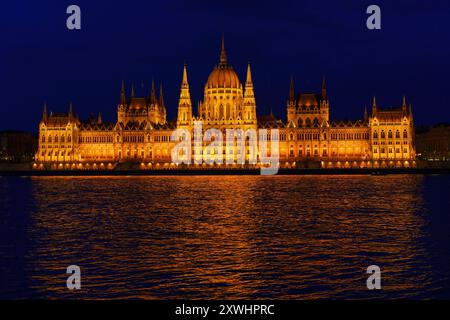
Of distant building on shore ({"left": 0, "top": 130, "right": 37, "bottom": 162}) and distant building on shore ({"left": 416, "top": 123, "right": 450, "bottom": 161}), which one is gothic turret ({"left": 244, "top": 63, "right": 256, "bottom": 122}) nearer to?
distant building on shore ({"left": 416, "top": 123, "right": 450, "bottom": 161})

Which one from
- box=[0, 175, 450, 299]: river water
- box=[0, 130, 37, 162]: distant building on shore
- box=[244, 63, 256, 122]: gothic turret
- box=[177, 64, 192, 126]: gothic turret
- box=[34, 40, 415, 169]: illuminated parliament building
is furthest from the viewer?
box=[0, 130, 37, 162]: distant building on shore

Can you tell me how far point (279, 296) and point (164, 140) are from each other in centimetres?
12485

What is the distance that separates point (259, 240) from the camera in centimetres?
2680

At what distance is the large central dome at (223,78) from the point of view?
470 ft

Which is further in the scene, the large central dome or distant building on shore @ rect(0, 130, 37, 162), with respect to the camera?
distant building on shore @ rect(0, 130, 37, 162)

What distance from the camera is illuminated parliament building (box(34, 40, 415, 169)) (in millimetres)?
132500

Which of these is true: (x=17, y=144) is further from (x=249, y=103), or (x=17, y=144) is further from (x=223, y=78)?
(x=249, y=103)

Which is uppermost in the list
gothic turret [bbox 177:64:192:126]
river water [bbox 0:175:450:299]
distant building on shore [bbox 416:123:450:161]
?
gothic turret [bbox 177:64:192:126]

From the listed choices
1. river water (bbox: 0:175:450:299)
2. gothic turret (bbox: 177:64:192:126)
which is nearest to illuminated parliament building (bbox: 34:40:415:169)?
gothic turret (bbox: 177:64:192:126)

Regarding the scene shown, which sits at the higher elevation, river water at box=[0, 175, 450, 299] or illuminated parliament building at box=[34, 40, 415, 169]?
illuminated parliament building at box=[34, 40, 415, 169]

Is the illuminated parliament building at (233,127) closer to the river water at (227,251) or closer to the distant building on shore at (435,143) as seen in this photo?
the distant building on shore at (435,143)

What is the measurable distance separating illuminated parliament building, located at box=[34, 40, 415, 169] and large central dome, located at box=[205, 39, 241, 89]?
0.25 metres
